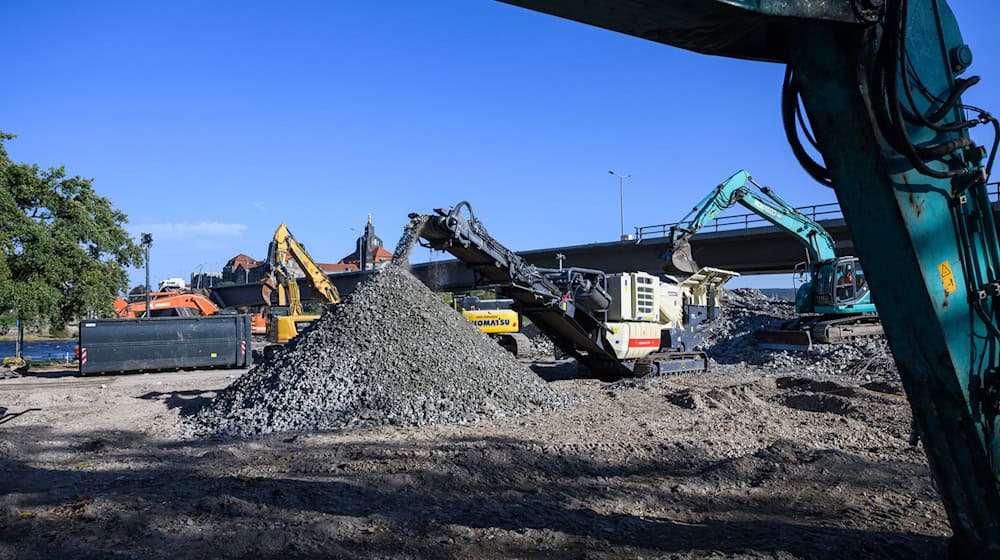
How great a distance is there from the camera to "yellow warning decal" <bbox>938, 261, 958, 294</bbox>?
290 centimetres

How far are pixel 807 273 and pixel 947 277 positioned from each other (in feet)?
52.4

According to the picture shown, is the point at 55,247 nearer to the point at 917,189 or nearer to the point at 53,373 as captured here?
the point at 53,373

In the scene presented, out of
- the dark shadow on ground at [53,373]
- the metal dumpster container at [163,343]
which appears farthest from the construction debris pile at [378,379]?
the dark shadow on ground at [53,373]

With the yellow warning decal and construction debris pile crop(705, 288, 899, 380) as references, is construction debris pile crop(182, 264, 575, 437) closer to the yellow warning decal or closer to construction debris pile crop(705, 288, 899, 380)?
the yellow warning decal

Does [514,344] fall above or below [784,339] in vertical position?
below

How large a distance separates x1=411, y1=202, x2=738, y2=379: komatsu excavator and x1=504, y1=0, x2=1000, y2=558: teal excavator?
8676mm

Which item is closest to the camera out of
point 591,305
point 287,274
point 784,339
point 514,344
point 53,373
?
point 591,305

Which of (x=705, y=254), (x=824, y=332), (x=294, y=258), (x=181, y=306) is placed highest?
(x=705, y=254)

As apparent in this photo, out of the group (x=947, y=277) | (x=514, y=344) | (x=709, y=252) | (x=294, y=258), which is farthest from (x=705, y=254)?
(x=947, y=277)

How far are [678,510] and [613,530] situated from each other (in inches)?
29.4

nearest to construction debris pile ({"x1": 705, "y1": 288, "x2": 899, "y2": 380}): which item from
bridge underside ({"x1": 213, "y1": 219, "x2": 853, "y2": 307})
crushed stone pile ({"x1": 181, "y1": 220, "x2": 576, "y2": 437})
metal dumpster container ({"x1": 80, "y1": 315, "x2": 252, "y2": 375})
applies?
bridge underside ({"x1": 213, "y1": 219, "x2": 853, "y2": 307})

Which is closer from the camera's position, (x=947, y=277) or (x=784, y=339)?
(x=947, y=277)

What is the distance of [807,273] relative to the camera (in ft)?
58.1

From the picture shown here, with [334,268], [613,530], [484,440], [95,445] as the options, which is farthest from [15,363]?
[334,268]
